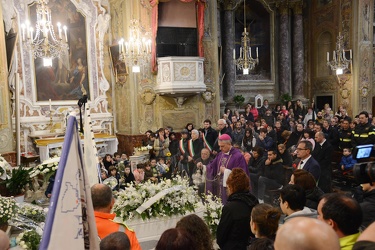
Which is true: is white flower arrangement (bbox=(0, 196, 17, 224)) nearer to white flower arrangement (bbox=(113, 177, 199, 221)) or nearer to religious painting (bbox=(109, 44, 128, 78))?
white flower arrangement (bbox=(113, 177, 199, 221))

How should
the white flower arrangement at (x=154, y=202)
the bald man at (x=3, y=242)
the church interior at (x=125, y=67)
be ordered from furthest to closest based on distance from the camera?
1. the church interior at (x=125, y=67)
2. the white flower arrangement at (x=154, y=202)
3. the bald man at (x=3, y=242)

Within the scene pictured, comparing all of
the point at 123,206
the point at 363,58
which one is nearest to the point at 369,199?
the point at 123,206

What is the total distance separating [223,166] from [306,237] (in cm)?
425

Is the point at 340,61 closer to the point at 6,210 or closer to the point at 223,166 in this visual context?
the point at 223,166

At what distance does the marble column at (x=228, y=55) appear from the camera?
18.0m

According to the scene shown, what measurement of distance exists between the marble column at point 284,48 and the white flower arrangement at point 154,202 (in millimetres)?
15815

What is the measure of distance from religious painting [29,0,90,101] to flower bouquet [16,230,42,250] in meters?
8.92

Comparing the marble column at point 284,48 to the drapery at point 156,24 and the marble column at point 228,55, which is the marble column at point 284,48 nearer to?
the marble column at point 228,55

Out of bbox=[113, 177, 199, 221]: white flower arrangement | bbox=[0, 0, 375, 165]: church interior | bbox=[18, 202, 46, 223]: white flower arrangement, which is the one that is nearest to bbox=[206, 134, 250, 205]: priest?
bbox=[113, 177, 199, 221]: white flower arrangement

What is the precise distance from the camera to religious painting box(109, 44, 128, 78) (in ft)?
41.4

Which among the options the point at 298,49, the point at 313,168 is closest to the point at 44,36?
the point at 313,168

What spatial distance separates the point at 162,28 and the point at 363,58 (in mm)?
10231

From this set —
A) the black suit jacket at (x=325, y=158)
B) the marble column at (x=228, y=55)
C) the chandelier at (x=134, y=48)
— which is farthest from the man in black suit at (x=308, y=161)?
the marble column at (x=228, y=55)

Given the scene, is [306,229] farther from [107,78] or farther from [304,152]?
[107,78]
